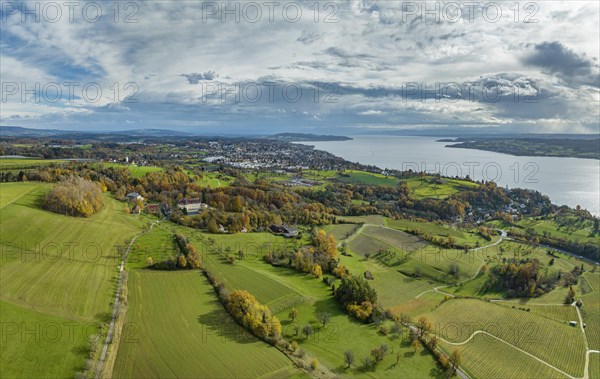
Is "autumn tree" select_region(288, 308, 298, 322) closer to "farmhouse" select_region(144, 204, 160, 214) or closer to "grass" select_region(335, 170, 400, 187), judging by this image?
"farmhouse" select_region(144, 204, 160, 214)

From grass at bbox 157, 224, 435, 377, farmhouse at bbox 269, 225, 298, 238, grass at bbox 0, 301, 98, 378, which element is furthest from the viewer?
farmhouse at bbox 269, 225, 298, 238

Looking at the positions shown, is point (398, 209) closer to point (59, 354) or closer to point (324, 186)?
point (324, 186)

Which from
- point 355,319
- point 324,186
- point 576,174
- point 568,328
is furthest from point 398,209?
point 576,174

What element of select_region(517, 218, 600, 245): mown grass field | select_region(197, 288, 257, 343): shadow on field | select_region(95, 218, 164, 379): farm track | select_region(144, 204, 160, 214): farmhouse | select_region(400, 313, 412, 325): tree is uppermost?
select_region(144, 204, 160, 214): farmhouse

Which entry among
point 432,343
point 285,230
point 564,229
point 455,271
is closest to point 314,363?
point 432,343

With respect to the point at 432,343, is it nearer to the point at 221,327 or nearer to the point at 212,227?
the point at 221,327

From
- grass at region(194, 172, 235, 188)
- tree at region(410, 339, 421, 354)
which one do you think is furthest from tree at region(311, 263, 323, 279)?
grass at region(194, 172, 235, 188)

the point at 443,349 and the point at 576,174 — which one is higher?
the point at 576,174
